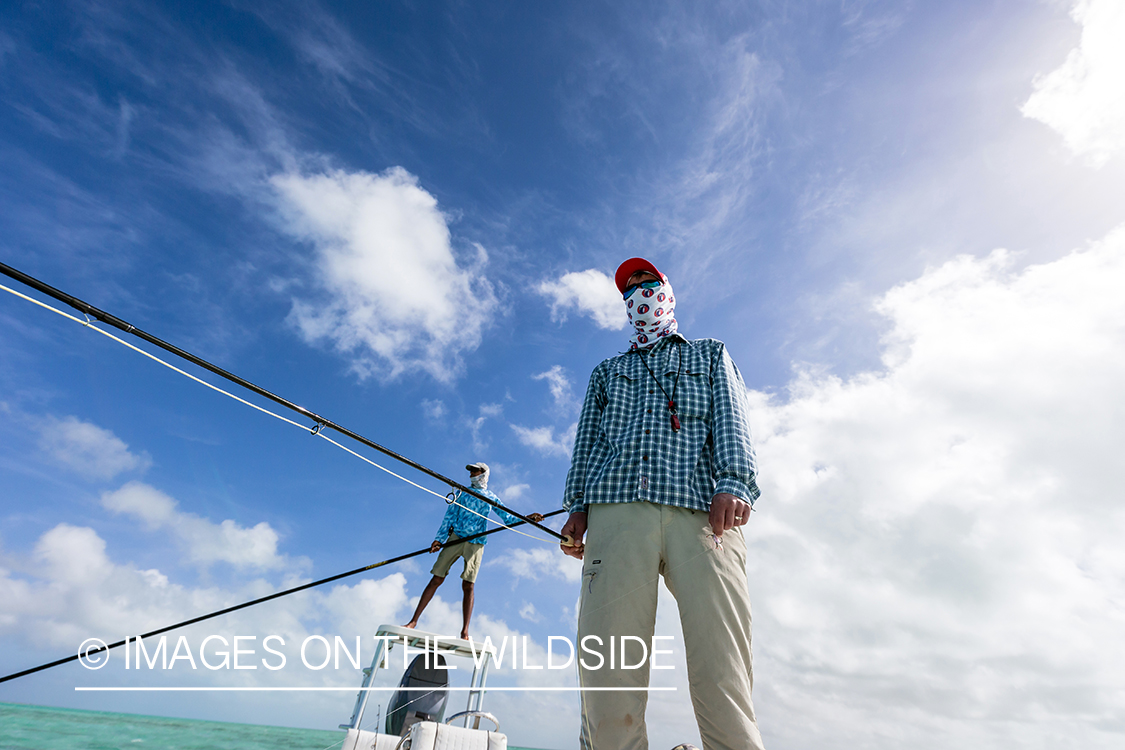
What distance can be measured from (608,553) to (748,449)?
768 mm

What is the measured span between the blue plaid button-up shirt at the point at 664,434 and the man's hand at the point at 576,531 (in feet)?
0.15

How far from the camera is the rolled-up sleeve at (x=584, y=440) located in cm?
273

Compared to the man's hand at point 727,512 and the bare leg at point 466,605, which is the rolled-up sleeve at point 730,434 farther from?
the bare leg at point 466,605

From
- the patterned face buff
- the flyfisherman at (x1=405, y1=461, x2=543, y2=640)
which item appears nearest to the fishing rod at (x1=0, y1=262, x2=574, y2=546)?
the patterned face buff

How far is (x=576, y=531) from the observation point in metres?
2.71

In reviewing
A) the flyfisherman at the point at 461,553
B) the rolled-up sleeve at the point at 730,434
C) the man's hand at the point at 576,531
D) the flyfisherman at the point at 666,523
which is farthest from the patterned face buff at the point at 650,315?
the flyfisherman at the point at 461,553

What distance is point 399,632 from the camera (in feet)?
21.4

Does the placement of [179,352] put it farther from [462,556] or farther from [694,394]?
[462,556]

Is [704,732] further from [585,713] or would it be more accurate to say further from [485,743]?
[485,743]

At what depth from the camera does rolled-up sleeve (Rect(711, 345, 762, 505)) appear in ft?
7.57

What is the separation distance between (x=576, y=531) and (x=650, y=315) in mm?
1255

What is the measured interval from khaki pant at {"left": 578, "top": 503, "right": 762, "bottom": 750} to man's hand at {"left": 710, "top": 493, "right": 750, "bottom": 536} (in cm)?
7

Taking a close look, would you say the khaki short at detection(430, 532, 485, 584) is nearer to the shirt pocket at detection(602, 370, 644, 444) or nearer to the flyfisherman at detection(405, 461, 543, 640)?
the flyfisherman at detection(405, 461, 543, 640)

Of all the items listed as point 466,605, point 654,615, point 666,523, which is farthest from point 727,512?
point 466,605
